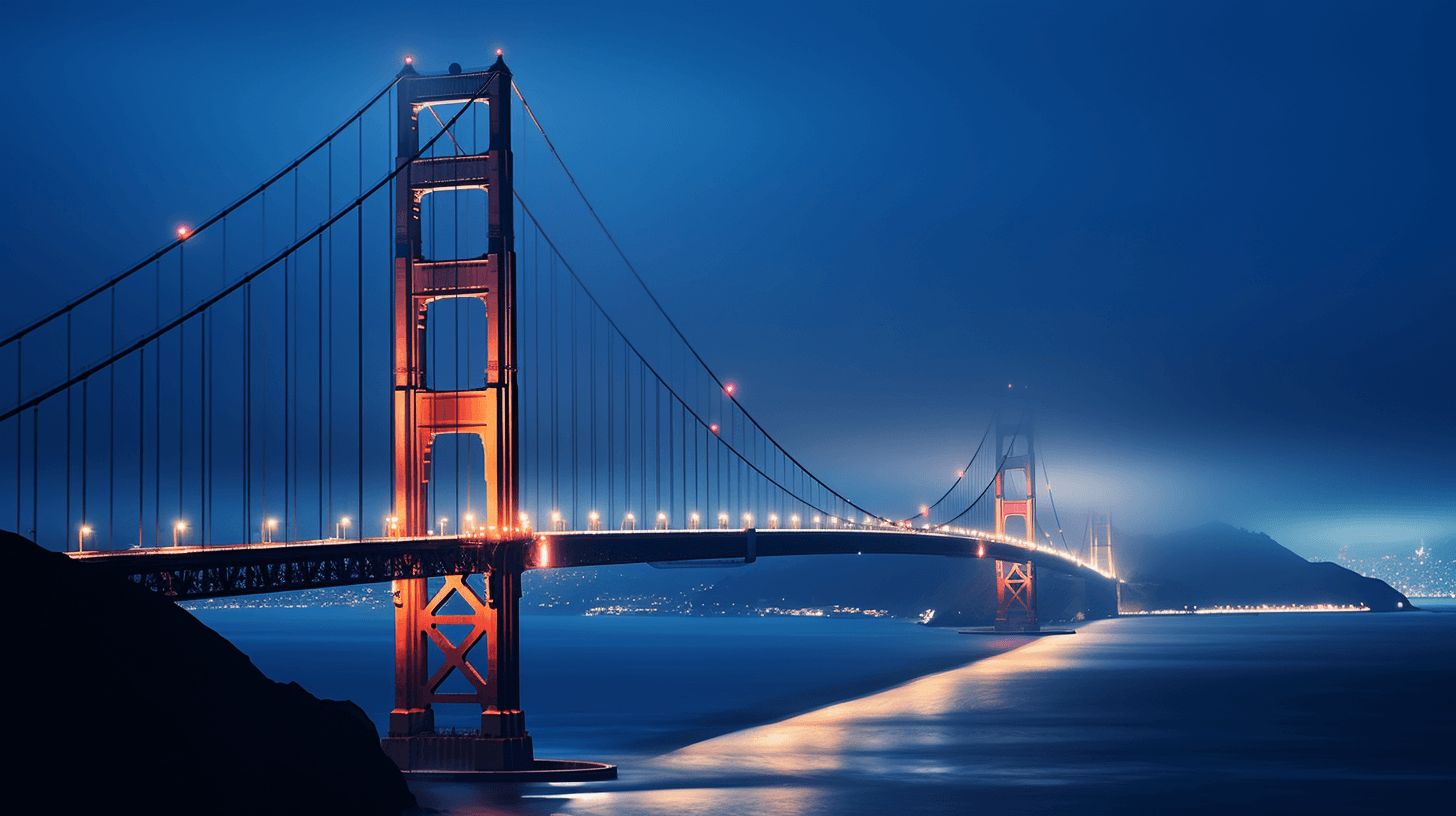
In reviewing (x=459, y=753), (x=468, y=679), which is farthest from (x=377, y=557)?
(x=459, y=753)

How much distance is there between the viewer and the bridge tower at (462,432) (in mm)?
36000

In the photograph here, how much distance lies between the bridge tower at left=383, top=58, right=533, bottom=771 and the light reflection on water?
9.28 feet

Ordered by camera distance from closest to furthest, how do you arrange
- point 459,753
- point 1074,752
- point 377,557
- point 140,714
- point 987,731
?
1. point 140,714
2. point 377,557
3. point 459,753
4. point 1074,752
5. point 987,731

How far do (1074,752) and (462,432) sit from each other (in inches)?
898

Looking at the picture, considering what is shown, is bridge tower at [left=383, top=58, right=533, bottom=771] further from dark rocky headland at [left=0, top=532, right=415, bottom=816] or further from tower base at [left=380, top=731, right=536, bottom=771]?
dark rocky headland at [left=0, top=532, right=415, bottom=816]

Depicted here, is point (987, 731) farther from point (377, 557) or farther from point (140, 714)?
point (140, 714)

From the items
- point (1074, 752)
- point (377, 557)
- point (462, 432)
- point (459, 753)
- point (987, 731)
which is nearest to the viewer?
point (377, 557)

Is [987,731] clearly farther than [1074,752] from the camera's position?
Yes

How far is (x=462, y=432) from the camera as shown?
124ft

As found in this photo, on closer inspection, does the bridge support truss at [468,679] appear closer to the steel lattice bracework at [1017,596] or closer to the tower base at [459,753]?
the tower base at [459,753]

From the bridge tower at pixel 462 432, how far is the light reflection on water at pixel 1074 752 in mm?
2829

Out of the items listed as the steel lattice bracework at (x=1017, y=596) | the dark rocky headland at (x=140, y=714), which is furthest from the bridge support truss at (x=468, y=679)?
the steel lattice bracework at (x=1017, y=596)

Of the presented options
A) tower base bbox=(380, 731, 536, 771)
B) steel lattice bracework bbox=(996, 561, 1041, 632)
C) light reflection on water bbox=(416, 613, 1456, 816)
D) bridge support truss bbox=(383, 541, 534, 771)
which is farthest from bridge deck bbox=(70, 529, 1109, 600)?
steel lattice bracework bbox=(996, 561, 1041, 632)

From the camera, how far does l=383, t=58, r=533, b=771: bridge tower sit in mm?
36000
